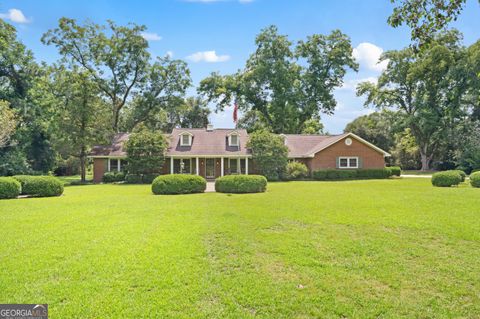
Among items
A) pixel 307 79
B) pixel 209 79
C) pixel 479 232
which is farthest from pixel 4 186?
pixel 307 79

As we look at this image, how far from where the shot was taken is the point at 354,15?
682 cm

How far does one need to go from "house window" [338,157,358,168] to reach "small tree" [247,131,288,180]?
6.10 m

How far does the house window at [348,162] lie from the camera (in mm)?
29664

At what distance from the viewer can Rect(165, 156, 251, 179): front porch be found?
29.5 metres

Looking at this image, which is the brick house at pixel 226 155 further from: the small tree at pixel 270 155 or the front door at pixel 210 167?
the small tree at pixel 270 155

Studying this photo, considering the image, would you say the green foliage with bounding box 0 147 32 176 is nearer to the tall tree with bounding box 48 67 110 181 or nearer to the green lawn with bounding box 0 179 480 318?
the tall tree with bounding box 48 67 110 181

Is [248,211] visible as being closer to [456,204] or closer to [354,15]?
[354,15]

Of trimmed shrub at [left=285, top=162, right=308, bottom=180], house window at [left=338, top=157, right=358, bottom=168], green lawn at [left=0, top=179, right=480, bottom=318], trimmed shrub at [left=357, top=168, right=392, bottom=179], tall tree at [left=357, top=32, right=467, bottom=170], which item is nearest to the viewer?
green lawn at [left=0, top=179, right=480, bottom=318]

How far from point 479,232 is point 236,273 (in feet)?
20.2

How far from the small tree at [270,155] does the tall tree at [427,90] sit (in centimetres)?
1933

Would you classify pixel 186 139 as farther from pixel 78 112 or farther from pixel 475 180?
pixel 475 180

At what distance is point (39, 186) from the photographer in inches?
628

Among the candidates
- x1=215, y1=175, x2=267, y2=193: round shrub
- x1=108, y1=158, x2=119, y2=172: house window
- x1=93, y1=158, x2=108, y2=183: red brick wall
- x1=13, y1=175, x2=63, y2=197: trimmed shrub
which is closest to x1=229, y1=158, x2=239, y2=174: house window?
x1=108, y1=158, x2=119, y2=172: house window

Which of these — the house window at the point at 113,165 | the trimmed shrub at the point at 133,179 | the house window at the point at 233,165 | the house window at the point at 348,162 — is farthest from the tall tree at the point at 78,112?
the house window at the point at 348,162
